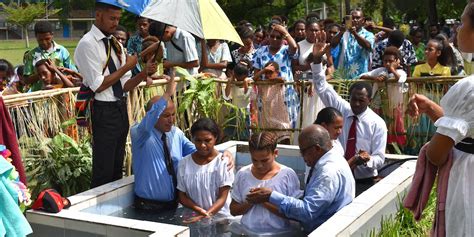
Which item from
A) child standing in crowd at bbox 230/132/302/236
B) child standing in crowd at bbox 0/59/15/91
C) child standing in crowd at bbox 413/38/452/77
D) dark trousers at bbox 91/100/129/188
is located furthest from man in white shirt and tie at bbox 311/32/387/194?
child standing in crowd at bbox 0/59/15/91

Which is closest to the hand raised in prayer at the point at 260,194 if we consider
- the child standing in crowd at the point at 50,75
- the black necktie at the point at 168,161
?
the black necktie at the point at 168,161

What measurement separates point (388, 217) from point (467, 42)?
7.84 ft

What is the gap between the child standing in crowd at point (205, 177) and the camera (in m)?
5.55

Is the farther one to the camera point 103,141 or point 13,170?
point 103,141

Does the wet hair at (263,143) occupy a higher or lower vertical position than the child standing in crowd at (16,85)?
lower

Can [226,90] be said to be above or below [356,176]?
above

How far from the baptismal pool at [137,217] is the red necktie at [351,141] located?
494 millimetres

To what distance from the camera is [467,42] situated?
3262mm

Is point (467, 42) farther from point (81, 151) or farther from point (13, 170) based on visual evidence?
point (81, 151)

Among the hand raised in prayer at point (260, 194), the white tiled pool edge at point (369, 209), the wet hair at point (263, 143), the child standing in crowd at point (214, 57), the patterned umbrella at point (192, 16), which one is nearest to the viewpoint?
the white tiled pool edge at point (369, 209)

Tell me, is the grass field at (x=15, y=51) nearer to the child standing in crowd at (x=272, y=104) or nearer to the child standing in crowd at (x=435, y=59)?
the child standing in crowd at (x=272, y=104)

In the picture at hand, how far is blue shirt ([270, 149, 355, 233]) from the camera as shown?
4578 mm

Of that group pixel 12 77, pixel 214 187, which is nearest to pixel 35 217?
pixel 214 187

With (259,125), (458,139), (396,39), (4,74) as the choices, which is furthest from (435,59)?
(4,74)
